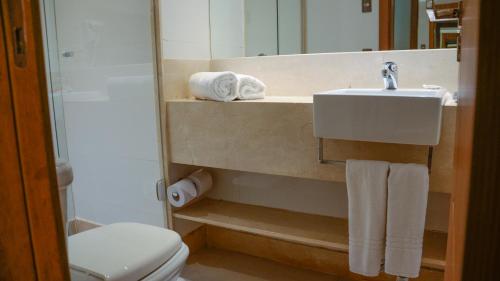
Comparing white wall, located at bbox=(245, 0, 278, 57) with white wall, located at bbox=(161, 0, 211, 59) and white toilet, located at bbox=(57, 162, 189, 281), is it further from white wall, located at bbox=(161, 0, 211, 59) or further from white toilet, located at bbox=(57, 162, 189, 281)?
white toilet, located at bbox=(57, 162, 189, 281)

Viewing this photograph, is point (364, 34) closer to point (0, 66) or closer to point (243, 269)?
point (243, 269)

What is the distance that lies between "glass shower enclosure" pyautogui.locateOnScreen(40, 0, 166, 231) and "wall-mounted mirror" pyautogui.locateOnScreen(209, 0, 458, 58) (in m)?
0.50

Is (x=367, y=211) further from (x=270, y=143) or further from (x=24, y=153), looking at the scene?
(x=24, y=153)

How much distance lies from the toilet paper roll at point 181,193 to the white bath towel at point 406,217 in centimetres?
100

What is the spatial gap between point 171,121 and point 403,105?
1.14m

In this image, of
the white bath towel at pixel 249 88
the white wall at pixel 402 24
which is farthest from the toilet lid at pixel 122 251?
the white wall at pixel 402 24

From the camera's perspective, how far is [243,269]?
2150mm

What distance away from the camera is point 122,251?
1.37 metres

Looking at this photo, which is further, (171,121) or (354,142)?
(171,121)

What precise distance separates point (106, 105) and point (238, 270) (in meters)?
1.13

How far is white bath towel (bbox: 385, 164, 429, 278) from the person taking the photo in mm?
1491

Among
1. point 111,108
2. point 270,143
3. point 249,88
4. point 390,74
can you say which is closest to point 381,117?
point 390,74

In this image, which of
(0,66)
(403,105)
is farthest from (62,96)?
(0,66)

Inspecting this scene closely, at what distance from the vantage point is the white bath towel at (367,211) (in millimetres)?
1555
